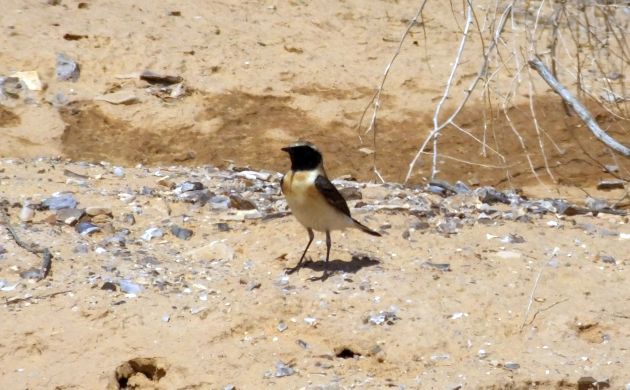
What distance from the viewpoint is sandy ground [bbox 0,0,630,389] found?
5.16 metres

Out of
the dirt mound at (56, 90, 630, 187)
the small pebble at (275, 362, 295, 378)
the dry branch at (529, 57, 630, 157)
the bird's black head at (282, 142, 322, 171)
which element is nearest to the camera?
the small pebble at (275, 362, 295, 378)

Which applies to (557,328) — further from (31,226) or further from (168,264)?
(31,226)

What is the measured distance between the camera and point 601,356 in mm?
5293

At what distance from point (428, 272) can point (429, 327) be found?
20.8 inches

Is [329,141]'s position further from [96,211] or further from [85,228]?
[85,228]

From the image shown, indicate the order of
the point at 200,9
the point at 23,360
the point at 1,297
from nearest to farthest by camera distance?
the point at 23,360 < the point at 1,297 < the point at 200,9

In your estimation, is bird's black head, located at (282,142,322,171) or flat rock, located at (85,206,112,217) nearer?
bird's black head, located at (282,142,322,171)

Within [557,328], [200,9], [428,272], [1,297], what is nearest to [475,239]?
[428,272]

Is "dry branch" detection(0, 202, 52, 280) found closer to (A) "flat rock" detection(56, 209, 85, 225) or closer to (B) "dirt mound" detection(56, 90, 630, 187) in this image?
(A) "flat rock" detection(56, 209, 85, 225)

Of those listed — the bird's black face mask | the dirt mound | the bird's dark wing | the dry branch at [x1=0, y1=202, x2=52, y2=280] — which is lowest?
the dirt mound

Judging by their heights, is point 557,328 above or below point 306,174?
below

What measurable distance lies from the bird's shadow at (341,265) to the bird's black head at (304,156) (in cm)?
52

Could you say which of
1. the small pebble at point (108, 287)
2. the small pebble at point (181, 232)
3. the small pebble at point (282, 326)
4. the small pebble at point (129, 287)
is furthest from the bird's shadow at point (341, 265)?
the small pebble at point (108, 287)

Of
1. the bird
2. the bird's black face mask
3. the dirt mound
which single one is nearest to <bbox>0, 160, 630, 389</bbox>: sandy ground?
the bird
